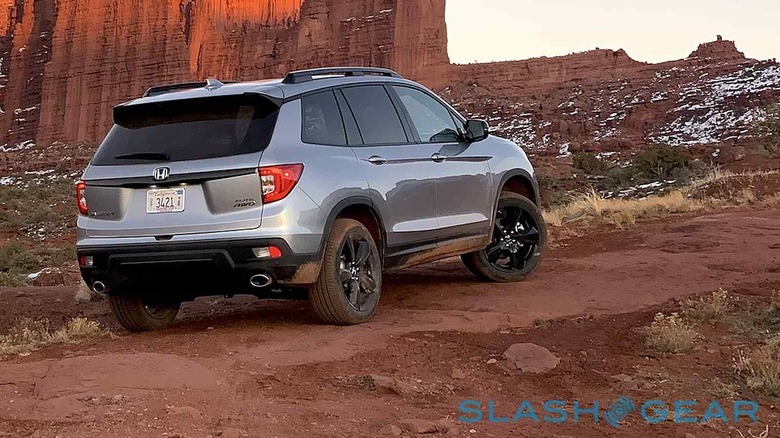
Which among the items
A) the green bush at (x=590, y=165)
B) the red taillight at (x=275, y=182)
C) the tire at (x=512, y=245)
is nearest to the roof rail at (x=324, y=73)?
the red taillight at (x=275, y=182)

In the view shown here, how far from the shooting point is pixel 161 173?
5.79m

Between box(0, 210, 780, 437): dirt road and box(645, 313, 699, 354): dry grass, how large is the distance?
112mm

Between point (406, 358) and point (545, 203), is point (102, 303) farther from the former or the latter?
point (545, 203)

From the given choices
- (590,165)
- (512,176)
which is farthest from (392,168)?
(590,165)

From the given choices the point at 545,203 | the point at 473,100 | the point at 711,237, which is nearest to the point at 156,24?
the point at 473,100

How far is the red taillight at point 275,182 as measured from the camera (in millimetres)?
5609

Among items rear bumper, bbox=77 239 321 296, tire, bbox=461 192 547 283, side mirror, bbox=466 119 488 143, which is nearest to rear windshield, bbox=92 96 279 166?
rear bumper, bbox=77 239 321 296

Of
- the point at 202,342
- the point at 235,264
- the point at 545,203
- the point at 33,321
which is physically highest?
the point at 235,264

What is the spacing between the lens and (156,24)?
282 feet

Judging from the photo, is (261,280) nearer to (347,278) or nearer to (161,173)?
(347,278)

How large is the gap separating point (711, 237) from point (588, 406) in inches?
257

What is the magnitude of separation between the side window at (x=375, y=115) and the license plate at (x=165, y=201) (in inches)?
56.9

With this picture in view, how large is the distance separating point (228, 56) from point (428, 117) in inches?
3184

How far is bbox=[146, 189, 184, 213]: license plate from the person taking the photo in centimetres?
575
